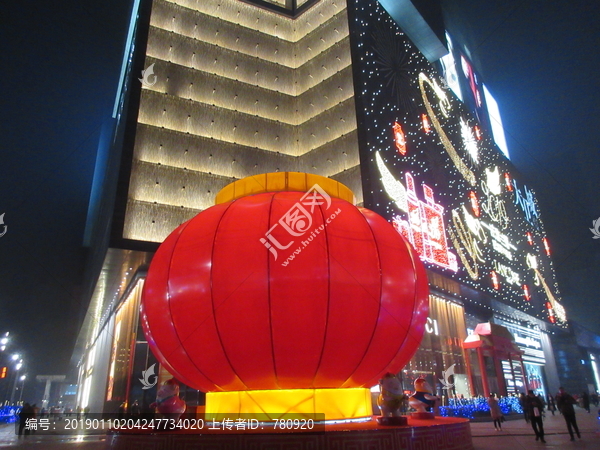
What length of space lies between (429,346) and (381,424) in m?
16.4

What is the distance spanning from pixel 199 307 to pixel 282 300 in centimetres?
98


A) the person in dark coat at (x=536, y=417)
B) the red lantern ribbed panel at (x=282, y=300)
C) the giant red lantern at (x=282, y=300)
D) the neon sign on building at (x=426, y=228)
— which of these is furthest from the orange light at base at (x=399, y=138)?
the red lantern ribbed panel at (x=282, y=300)

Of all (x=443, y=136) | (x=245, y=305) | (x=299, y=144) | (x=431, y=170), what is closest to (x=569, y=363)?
(x=443, y=136)

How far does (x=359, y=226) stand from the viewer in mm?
5430

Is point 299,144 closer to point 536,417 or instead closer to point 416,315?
point 536,417

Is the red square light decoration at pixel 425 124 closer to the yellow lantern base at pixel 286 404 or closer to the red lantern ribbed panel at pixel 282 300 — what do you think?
the red lantern ribbed panel at pixel 282 300

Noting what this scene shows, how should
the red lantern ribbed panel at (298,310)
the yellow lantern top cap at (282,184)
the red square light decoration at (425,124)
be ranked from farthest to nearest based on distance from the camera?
the red square light decoration at (425,124) → the yellow lantern top cap at (282,184) → the red lantern ribbed panel at (298,310)

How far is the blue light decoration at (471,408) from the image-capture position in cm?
1677

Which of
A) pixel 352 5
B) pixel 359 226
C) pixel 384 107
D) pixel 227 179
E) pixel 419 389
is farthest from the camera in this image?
pixel 352 5

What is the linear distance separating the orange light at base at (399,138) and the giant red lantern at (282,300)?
47.3 ft

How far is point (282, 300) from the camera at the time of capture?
4727 millimetres

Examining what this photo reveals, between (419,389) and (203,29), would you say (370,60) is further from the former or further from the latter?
(419,389)

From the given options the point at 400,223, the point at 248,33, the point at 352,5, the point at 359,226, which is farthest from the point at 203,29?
the point at 359,226

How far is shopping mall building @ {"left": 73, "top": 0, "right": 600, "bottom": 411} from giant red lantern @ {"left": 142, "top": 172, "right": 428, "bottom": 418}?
9.44 meters
